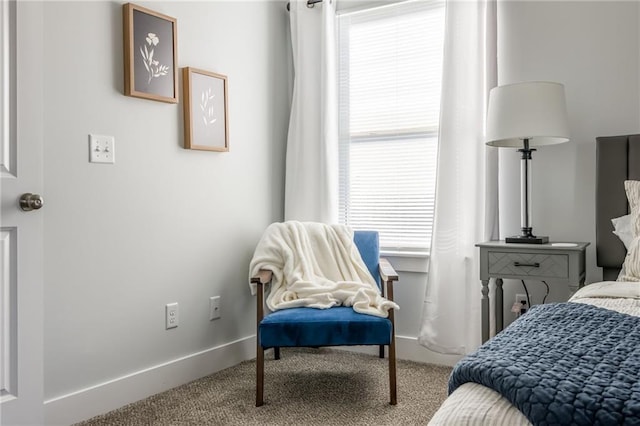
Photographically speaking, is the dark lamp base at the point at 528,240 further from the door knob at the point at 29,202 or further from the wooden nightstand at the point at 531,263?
the door knob at the point at 29,202

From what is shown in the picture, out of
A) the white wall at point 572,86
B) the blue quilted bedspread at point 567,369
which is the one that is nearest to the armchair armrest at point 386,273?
the white wall at point 572,86

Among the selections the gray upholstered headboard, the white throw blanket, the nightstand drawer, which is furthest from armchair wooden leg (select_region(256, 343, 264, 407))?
the gray upholstered headboard

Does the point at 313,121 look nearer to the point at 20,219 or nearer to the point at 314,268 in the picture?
the point at 314,268

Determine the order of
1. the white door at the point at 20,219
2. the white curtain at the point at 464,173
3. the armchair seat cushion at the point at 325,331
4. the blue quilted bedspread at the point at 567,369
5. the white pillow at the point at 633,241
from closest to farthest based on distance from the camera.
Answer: the blue quilted bedspread at the point at 567,369, the white door at the point at 20,219, the white pillow at the point at 633,241, the armchair seat cushion at the point at 325,331, the white curtain at the point at 464,173

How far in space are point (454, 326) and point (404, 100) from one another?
52.6 inches

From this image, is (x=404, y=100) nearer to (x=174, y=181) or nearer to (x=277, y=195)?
(x=277, y=195)

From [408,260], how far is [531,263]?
2.69 ft

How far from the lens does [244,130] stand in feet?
10.2

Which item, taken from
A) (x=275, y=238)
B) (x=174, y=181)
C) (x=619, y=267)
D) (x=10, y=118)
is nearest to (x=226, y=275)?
(x=275, y=238)

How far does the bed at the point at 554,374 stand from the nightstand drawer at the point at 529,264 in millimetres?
901

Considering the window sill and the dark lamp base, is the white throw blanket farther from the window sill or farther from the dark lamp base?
the dark lamp base

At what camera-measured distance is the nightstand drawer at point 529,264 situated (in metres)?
2.40

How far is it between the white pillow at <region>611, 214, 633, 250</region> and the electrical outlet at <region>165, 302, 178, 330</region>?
2.12m

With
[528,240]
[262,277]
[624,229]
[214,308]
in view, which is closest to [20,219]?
[262,277]
